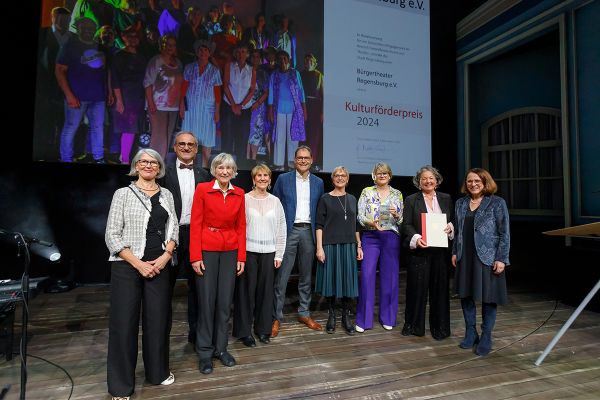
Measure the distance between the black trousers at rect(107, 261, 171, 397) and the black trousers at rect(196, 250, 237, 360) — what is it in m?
0.25

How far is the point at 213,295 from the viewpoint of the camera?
6.60 ft

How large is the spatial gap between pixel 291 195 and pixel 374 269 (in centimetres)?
89

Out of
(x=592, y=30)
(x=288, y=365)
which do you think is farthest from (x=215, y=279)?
(x=592, y=30)

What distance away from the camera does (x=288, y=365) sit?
2.11m

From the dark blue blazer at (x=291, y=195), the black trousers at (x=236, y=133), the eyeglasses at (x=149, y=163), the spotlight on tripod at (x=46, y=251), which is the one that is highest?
the black trousers at (x=236, y=133)

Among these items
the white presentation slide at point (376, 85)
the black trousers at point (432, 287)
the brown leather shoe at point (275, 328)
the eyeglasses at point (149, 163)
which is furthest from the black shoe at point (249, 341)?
the white presentation slide at point (376, 85)

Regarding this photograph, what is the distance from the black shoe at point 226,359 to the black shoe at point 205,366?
10cm

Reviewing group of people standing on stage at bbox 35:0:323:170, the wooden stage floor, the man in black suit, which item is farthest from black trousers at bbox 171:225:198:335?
group of people standing on stage at bbox 35:0:323:170

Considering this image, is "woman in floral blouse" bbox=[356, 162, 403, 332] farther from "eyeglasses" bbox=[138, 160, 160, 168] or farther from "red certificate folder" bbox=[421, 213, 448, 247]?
"eyeglasses" bbox=[138, 160, 160, 168]

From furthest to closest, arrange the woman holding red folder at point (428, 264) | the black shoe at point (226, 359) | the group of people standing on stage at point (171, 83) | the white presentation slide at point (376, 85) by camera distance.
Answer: the white presentation slide at point (376, 85)
the group of people standing on stage at point (171, 83)
the woman holding red folder at point (428, 264)
the black shoe at point (226, 359)

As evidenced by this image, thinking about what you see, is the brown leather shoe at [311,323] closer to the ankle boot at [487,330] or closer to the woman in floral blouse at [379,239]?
the woman in floral blouse at [379,239]

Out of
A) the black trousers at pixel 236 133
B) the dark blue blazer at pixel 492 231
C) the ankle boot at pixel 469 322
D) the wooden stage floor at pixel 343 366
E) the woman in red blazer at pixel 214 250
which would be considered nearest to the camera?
the wooden stage floor at pixel 343 366

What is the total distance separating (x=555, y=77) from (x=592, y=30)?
3.72 feet

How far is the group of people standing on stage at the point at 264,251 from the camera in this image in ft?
5.55
